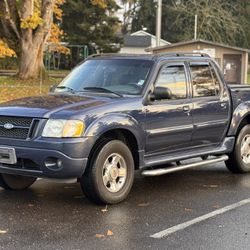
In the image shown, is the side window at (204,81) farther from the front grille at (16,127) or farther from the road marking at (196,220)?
the front grille at (16,127)

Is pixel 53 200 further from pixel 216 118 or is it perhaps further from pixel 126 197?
pixel 216 118

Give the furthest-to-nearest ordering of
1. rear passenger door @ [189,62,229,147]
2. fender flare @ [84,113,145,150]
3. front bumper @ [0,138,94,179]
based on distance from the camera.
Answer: rear passenger door @ [189,62,229,147], fender flare @ [84,113,145,150], front bumper @ [0,138,94,179]

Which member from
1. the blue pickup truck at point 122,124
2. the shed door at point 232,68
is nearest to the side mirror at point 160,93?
the blue pickup truck at point 122,124

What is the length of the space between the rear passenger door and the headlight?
205 cm

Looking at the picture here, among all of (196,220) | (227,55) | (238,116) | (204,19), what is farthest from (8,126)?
(204,19)

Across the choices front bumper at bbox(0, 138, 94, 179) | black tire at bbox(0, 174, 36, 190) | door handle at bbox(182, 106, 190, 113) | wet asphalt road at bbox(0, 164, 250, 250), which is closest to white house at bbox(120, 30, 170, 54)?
door handle at bbox(182, 106, 190, 113)

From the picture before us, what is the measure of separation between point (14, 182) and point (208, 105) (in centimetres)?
289

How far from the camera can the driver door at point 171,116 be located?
277 inches

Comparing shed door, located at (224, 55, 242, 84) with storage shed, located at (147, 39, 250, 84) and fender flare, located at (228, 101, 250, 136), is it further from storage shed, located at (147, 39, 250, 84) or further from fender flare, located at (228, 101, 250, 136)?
fender flare, located at (228, 101, 250, 136)

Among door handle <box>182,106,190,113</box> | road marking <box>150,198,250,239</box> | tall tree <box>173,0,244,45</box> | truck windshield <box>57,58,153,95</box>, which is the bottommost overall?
road marking <box>150,198,250,239</box>

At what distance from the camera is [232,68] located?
2841cm

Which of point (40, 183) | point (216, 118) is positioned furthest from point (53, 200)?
point (216, 118)

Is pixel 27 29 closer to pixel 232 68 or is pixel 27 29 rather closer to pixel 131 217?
pixel 232 68

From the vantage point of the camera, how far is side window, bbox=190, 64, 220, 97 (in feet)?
26.1
